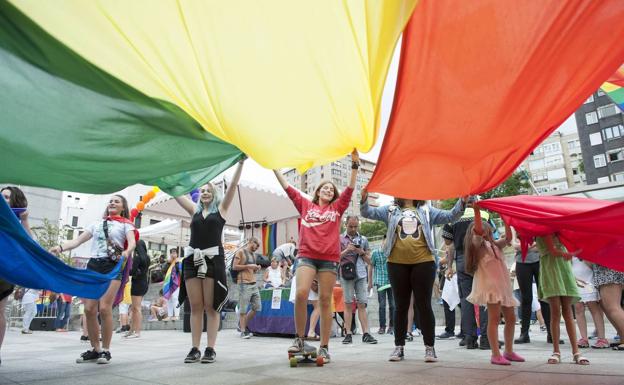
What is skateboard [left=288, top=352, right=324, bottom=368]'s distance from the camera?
398 cm

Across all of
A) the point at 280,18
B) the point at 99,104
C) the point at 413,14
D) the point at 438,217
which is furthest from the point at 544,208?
the point at 99,104

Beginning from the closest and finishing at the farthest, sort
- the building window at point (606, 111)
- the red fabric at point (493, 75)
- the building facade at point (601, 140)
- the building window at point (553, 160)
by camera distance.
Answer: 1. the red fabric at point (493, 75)
2. the building facade at point (601, 140)
3. the building window at point (606, 111)
4. the building window at point (553, 160)

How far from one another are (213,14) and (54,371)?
363 centimetres

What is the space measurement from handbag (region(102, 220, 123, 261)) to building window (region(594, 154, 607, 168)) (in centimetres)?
5099

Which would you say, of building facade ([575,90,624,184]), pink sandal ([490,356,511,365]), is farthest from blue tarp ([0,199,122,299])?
building facade ([575,90,624,184])

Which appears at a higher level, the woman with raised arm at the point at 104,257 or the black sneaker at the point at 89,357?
the woman with raised arm at the point at 104,257

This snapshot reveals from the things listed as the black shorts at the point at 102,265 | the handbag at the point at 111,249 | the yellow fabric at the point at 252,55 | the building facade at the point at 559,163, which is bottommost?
the black shorts at the point at 102,265

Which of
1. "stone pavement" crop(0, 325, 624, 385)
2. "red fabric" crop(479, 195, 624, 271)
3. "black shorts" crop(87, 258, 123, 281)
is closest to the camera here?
"stone pavement" crop(0, 325, 624, 385)

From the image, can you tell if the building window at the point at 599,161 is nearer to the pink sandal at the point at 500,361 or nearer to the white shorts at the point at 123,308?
the white shorts at the point at 123,308

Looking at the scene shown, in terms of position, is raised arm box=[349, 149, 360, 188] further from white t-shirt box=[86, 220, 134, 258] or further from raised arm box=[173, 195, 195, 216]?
white t-shirt box=[86, 220, 134, 258]

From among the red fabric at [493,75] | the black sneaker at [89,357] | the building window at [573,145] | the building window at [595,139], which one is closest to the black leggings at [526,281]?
the red fabric at [493,75]

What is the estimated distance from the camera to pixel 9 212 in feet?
11.5

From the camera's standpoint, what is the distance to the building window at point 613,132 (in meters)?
42.6

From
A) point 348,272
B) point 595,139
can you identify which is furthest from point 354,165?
point 595,139
